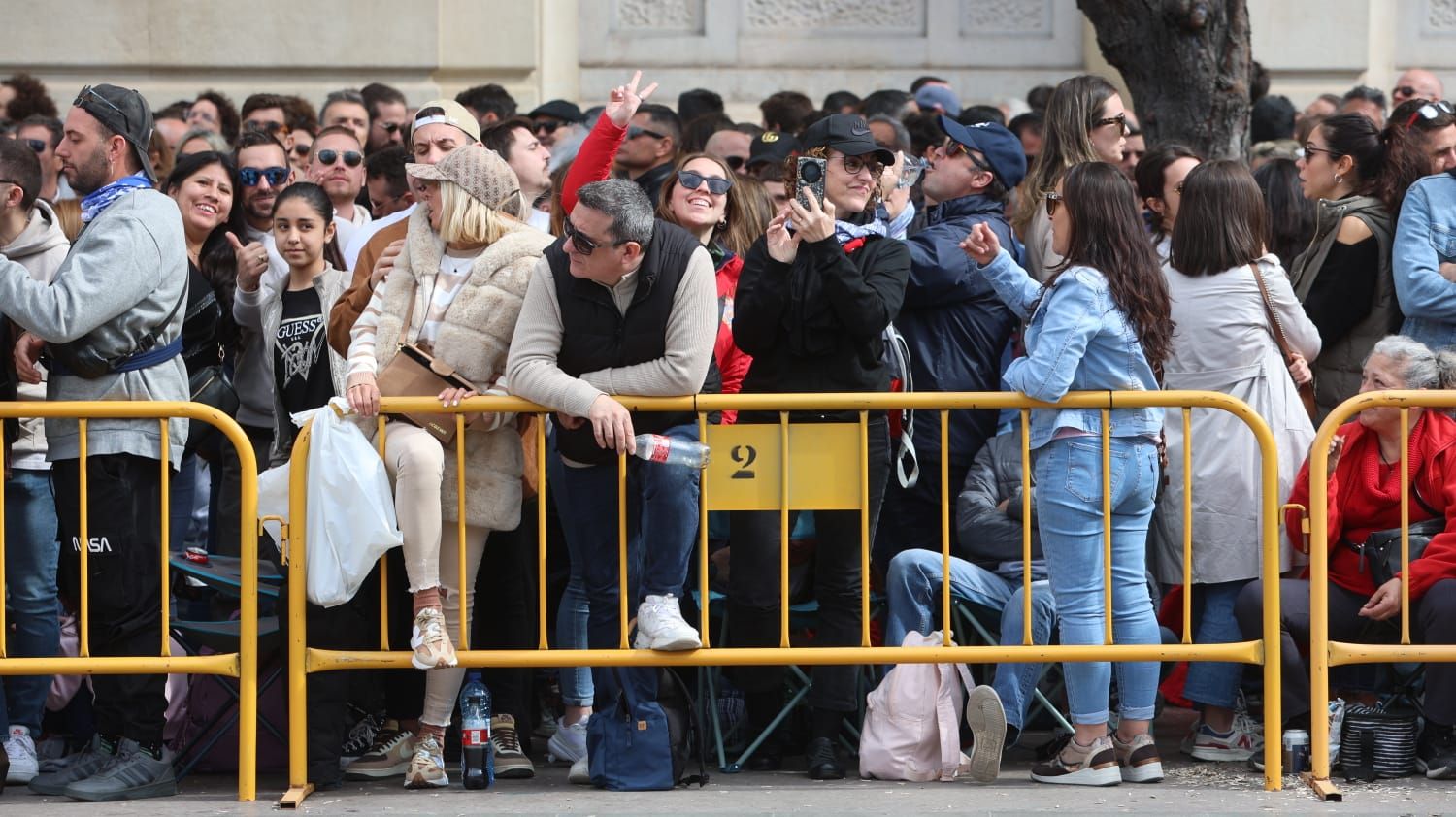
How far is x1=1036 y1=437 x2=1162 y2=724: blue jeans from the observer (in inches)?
261

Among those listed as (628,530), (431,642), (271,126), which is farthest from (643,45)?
(431,642)

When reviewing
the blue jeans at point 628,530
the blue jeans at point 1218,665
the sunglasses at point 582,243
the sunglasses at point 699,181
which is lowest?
the blue jeans at point 1218,665

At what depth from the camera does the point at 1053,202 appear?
700 centimetres

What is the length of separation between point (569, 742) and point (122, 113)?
2.60 metres

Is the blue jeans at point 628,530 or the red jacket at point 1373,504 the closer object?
the blue jeans at point 628,530

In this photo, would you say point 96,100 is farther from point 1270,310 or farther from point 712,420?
point 1270,310

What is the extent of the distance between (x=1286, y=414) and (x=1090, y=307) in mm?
1019

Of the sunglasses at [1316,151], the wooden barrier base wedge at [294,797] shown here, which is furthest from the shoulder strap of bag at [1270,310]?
the wooden barrier base wedge at [294,797]

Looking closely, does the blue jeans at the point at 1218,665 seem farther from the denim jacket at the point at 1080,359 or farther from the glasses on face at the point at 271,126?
the glasses on face at the point at 271,126

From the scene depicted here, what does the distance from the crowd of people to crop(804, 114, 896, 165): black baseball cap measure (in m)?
0.01

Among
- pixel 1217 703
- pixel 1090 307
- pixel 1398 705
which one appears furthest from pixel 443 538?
pixel 1398 705

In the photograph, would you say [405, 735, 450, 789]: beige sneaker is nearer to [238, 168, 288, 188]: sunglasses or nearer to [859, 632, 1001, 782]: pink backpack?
[859, 632, 1001, 782]: pink backpack

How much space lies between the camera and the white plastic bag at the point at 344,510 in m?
6.37

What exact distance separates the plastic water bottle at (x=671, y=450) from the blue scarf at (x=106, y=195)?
1.90 m
